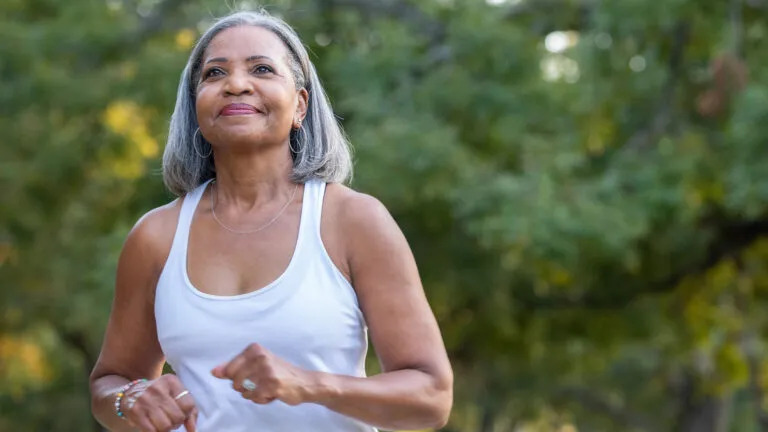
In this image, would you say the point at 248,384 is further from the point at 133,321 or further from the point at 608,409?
the point at 608,409

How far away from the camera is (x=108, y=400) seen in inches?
101

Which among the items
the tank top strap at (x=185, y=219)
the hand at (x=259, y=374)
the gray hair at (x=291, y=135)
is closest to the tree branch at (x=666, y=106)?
the gray hair at (x=291, y=135)

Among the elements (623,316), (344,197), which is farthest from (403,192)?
(344,197)

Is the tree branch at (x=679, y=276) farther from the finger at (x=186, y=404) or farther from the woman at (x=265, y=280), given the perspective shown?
the finger at (x=186, y=404)

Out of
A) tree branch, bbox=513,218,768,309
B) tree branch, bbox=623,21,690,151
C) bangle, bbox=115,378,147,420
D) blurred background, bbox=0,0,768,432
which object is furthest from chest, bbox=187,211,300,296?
tree branch, bbox=513,218,768,309

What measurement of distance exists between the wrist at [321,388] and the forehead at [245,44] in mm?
651

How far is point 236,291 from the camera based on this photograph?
8.05 feet

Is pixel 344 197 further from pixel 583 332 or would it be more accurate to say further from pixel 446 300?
pixel 583 332

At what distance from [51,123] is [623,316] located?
5281mm

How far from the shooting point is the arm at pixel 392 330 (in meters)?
2.33

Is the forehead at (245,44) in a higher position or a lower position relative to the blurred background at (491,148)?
higher

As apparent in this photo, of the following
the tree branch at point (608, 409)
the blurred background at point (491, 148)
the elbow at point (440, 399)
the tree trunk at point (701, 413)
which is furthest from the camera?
the tree branch at point (608, 409)

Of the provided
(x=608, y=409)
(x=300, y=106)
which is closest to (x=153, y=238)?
(x=300, y=106)

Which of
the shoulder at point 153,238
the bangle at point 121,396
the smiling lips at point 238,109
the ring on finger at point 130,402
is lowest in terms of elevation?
the bangle at point 121,396
